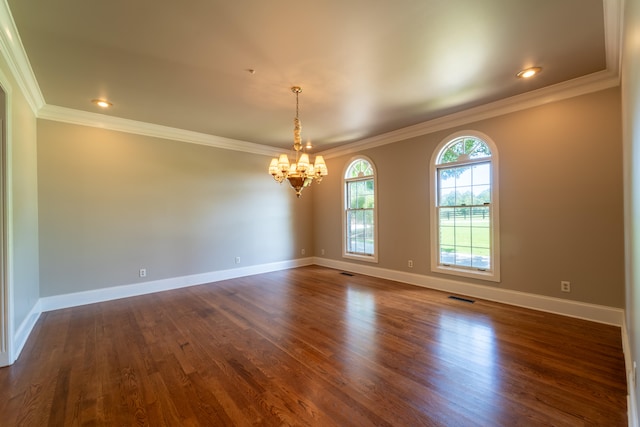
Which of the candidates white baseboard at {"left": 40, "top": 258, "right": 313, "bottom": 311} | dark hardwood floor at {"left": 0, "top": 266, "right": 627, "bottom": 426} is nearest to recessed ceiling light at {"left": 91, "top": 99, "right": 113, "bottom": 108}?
white baseboard at {"left": 40, "top": 258, "right": 313, "bottom": 311}

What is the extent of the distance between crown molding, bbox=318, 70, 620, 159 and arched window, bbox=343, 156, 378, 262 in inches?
26.0

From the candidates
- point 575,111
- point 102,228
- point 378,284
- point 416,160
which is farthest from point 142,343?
point 575,111

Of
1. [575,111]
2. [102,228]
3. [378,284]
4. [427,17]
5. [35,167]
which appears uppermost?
[427,17]

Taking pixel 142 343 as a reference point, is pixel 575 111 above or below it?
above

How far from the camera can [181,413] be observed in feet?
5.85

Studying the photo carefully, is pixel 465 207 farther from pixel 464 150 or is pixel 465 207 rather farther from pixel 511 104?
pixel 511 104

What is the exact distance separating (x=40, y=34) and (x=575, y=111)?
A: 5.57 m

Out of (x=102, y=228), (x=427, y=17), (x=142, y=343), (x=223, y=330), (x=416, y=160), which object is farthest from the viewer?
(x=416, y=160)

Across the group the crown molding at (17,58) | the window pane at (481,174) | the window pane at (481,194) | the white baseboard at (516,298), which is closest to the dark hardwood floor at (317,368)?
the white baseboard at (516,298)

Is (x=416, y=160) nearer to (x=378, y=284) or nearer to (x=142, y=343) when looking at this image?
(x=378, y=284)

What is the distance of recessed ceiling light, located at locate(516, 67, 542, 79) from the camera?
290 cm

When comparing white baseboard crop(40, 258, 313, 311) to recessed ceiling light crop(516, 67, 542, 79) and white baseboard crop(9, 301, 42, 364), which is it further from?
recessed ceiling light crop(516, 67, 542, 79)

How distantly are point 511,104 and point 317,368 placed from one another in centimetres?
414

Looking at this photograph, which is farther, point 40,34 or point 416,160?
point 416,160
